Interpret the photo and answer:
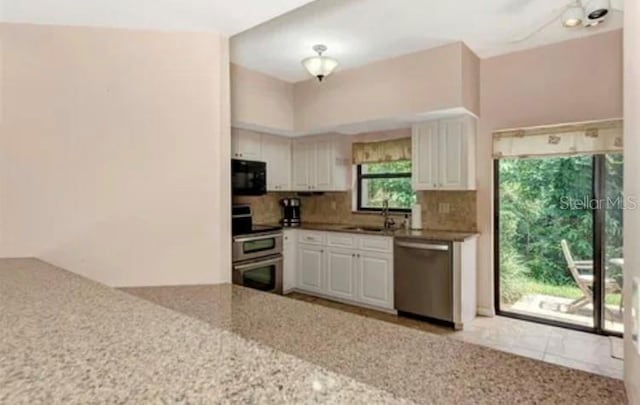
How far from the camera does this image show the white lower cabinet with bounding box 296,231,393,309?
3.97 metres

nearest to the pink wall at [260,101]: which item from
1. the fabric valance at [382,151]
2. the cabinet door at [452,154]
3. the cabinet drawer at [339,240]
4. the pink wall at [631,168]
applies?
the fabric valance at [382,151]

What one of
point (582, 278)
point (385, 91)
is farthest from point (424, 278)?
point (385, 91)

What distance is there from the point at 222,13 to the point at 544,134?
313 cm

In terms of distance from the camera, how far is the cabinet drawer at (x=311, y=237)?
4488 mm

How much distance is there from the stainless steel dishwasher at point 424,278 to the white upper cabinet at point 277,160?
6.10 ft

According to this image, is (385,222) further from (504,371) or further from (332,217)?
(504,371)

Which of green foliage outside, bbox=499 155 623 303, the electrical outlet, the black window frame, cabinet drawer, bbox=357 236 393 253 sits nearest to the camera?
green foliage outside, bbox=499 155 623 303

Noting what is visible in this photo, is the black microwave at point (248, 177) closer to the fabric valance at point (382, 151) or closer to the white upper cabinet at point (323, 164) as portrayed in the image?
the white upper cabinet at point (323, 164)

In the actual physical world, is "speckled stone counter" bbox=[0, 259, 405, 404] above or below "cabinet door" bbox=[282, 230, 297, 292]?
above

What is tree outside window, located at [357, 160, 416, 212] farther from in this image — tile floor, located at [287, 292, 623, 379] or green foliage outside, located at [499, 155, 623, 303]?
tile floor, located at [287, 292, 623, 379]

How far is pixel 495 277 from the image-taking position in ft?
12.7

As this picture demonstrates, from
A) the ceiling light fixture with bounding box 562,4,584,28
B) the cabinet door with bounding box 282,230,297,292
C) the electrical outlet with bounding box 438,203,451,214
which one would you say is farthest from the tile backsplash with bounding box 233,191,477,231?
the ceiling light fixture with bounding box 562,4,584,28

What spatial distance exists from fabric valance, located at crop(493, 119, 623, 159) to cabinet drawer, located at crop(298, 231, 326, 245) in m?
2.10

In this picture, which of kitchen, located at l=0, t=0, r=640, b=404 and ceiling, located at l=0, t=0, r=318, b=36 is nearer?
kitchen, located at l=0, t=0, r=640, b=404
